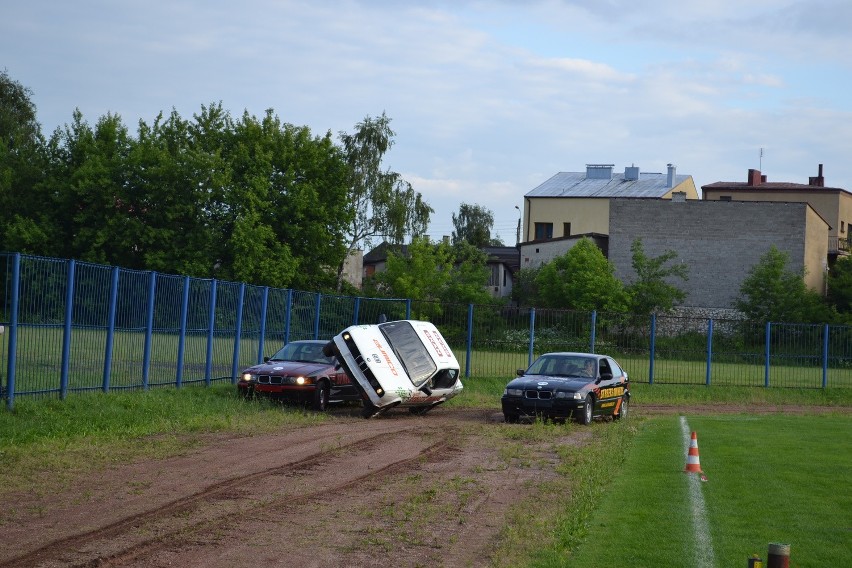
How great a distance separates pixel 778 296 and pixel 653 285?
6.96 m

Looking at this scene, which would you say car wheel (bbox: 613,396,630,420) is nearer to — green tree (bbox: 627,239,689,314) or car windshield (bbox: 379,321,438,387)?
car windshield (bbox: 379,321,438,387)

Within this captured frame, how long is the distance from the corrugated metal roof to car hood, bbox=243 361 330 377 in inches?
2373

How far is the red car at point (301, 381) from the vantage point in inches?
894

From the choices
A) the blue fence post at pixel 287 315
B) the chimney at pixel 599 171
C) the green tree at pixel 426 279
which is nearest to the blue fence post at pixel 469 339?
the blue fence post at pixel 287 315

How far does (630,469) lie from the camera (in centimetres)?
1474

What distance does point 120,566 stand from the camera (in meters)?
7.89

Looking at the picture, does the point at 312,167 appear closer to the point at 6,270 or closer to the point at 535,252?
the point at 535,252

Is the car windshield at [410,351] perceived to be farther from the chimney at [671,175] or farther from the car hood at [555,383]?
the chimney at [671,175]

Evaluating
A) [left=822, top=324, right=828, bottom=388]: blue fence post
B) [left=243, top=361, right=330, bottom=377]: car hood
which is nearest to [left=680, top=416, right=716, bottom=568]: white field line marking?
[left=243, top=361, right=330, bottom=377]: car hood

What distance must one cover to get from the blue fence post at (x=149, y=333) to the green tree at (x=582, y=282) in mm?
40624

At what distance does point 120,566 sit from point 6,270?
33.6ft

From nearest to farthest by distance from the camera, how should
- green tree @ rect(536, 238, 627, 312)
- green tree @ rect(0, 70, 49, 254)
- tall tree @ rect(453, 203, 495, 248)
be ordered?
green tree @ rect(0, 70, 49, 254) → green tree @ rect(536, 238, 627, 312) → tall tree @ rect(453, 203, 495, 248)

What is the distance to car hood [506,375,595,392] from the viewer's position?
2219 centimetres

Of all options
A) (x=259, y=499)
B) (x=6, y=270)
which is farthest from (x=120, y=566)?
(x=6, y=270)
